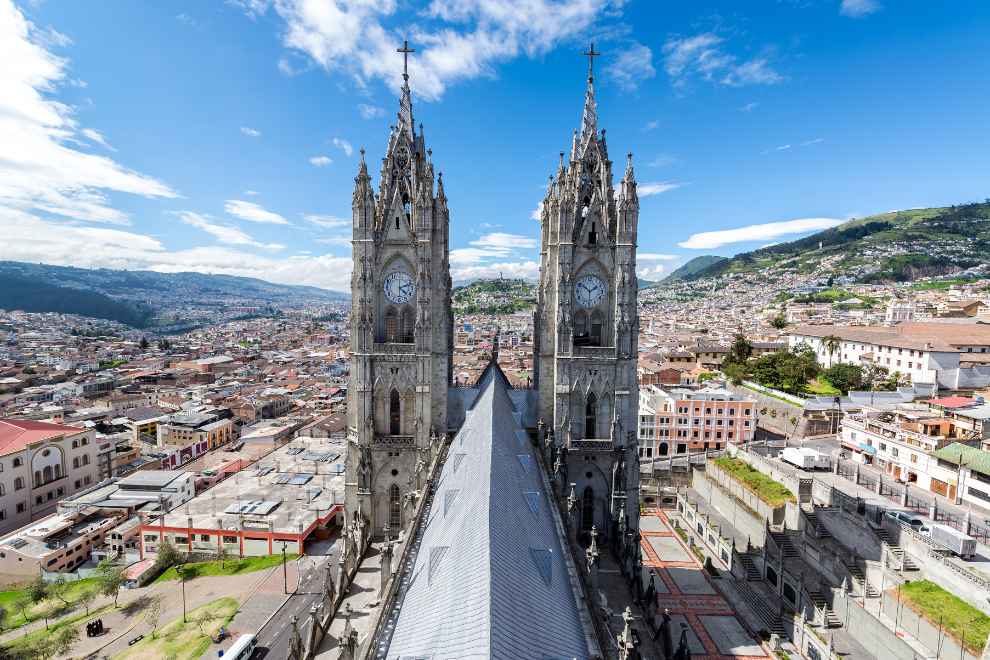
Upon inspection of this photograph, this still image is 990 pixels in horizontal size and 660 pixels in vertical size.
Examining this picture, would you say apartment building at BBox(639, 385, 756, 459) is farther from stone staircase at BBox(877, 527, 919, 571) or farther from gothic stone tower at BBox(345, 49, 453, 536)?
gothic stone tower at BBox(345, 49, 453, 536)

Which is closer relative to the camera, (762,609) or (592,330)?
(592,330)

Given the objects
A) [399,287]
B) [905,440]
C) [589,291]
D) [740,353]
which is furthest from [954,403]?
[399,287]

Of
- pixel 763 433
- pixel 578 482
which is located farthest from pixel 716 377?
pixel 578 482

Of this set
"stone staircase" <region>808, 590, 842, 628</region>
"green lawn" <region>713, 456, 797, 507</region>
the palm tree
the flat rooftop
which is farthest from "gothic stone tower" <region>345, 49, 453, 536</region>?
the palm tree

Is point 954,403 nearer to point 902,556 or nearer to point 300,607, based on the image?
point 902,556

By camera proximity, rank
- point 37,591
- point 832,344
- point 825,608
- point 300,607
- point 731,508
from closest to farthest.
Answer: point 825,608 < point 300,607 < point 37,591 < point 731,508 < point 832,344
